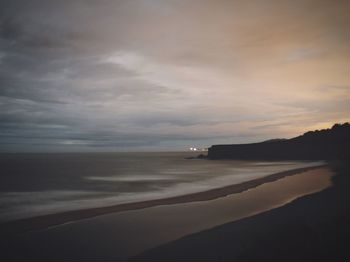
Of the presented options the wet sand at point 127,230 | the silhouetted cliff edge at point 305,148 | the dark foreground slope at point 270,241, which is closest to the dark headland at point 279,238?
the dark foreground slope at point 270,241

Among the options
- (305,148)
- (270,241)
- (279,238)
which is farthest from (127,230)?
(305,148)

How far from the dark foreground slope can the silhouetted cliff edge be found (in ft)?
235

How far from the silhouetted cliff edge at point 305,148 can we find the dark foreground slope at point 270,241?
71729 millimetres

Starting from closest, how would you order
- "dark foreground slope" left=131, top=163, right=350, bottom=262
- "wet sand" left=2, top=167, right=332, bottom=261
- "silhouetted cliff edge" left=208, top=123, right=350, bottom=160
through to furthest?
1. "dark foreground slope" left=131, top=163, right=350, bottom=262
2. "wet sand" left=2, top=167, right=332, bottom=261
3. "silhouetted cliff edge" left=208, top=123, right=350, bottom=160

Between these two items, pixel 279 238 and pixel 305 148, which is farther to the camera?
pixel 305 148

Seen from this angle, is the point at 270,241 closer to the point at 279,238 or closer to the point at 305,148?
the point at 279,238

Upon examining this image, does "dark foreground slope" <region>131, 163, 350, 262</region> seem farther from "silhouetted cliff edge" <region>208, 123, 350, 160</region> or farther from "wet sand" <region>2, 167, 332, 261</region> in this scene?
"silhouetted cliff edge" <region>208, 123, 350, 160</region>

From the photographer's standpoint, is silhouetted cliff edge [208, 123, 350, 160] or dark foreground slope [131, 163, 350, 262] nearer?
dark foreground slope [131, 163, 350, 262]

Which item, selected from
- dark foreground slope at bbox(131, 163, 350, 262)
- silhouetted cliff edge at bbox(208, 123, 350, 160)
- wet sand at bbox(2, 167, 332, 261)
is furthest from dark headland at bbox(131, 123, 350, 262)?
silhouetted cliff edge at bbox(208, 123, 350, 160)

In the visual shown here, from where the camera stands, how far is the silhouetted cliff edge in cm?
8775

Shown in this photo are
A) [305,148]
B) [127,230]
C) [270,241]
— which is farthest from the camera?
[305,148]

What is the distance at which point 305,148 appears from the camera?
99125 millimetres

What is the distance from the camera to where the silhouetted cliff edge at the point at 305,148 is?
3455 inches

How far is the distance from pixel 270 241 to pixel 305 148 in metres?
101
